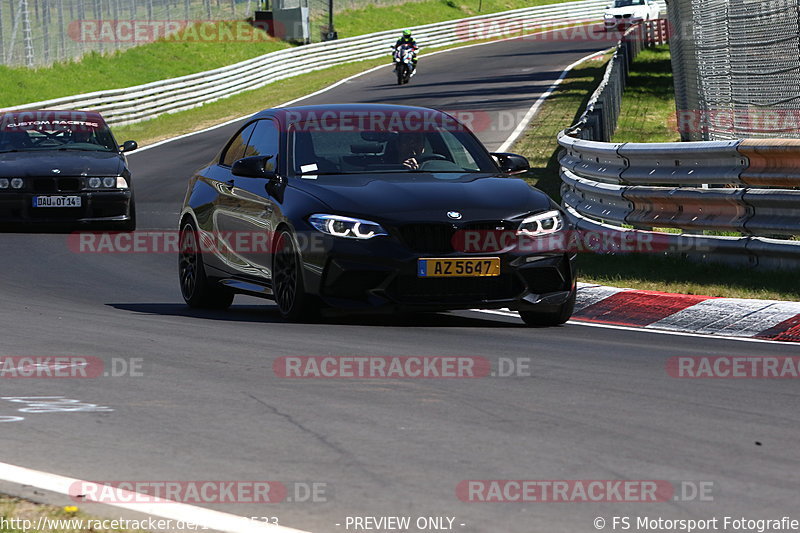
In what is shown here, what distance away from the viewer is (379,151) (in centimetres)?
1033

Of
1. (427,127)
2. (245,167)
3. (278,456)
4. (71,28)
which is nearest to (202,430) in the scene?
(278,456)

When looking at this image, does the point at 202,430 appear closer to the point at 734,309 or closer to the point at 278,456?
the point at 278,456

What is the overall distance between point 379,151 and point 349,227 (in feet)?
3.76

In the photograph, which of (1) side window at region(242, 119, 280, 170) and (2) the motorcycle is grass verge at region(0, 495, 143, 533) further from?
(2) the motorcycle

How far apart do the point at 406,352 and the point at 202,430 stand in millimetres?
2367

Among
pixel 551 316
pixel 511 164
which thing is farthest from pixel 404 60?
pixel 551 316

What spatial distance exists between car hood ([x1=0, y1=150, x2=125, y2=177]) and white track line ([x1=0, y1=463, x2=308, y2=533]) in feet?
41.6

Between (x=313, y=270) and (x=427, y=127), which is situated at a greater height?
(x=427, y=127)

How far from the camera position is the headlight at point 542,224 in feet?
31.1

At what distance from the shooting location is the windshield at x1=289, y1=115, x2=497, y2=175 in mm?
10234

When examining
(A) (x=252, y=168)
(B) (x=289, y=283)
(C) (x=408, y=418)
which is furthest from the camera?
(A) (x=252, y=168)

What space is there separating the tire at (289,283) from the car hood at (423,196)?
0.39m

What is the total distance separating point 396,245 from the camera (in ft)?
30.3

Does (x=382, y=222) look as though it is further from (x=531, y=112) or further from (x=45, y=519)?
(x=531, y=112)
